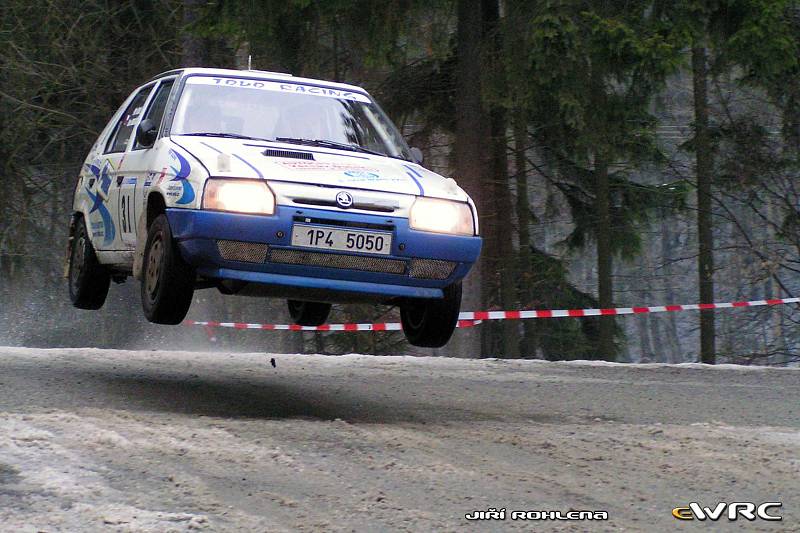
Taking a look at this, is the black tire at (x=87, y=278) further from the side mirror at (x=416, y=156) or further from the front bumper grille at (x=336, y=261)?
the front bumper grille at (x=336, y=261)

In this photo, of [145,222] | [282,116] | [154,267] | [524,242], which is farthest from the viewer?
[524,242]

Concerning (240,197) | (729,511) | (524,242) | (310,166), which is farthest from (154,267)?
(524,242)

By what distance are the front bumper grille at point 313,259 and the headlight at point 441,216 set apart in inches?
8.8

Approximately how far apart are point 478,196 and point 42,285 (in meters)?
10.4

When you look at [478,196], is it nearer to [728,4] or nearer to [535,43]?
[535,43]

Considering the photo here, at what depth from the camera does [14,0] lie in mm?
18172

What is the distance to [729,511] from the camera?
5.05m

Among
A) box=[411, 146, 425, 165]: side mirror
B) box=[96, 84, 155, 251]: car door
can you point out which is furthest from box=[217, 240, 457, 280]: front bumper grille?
box=[96, 84, 155, 251]: car door

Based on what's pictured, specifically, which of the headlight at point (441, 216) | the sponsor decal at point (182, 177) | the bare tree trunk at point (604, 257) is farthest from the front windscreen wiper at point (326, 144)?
the bare tree trunk at point (604, 257)

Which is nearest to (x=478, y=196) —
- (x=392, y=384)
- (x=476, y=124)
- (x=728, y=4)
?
(x=476, y=124)

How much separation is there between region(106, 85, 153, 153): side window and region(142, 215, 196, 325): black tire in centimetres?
164

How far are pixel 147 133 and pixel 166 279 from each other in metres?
1.28

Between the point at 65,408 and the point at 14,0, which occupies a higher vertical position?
the point at 14,0

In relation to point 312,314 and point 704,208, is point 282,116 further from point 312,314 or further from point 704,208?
point 704,208
